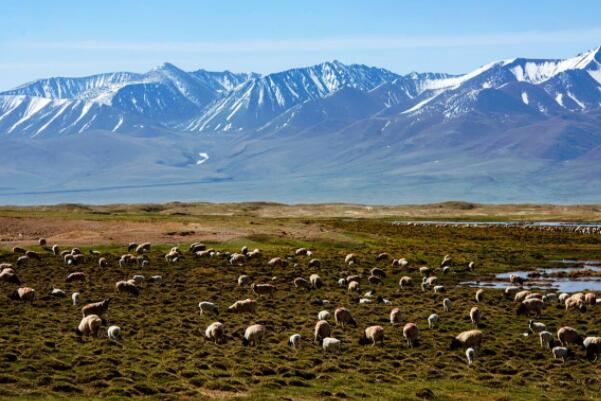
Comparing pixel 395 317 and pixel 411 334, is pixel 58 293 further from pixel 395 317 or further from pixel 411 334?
pixel 411 334

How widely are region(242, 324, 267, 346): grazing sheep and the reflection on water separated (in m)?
23.3

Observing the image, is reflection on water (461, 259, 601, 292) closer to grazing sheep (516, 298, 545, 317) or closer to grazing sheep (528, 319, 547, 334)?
grazing sheep (516, 298, 545, 317)

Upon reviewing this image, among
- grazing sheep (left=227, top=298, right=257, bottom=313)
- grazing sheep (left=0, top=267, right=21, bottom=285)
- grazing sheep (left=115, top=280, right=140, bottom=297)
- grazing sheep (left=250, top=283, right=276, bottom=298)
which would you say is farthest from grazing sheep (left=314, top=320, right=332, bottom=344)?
grazing sheep (left=0, top=267, right=21, bottom=285)

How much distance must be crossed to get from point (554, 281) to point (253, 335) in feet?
96.6

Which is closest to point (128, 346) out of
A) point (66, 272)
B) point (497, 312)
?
point (497, 312)

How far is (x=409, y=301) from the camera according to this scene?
134ft

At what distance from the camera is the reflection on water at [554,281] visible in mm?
48781

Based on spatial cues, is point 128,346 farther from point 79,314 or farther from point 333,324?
point 333,324

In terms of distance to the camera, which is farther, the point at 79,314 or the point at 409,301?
the point at 409,301

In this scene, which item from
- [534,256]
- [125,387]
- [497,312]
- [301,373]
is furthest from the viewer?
[534,256]

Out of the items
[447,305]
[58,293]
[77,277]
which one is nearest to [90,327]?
[58,293]

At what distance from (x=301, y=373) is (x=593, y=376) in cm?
951

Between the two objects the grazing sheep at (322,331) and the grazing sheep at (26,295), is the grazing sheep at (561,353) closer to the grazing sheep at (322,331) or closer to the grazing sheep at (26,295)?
the grazing sheep at (322,331)

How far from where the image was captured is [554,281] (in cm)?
5188
